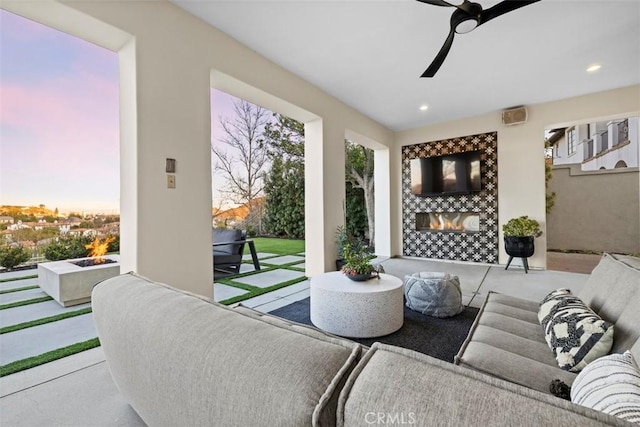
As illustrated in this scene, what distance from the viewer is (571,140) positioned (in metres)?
11.7

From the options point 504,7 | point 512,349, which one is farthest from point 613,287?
point 504,7

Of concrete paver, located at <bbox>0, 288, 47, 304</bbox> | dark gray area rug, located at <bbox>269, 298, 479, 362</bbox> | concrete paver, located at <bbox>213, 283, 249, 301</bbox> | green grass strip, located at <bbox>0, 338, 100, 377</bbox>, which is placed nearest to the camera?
green grass strip, located at <bbox>0, 338, 100, 377</bbox>

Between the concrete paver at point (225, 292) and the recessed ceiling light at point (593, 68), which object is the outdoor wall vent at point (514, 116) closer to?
the recessed ceiling light at point (593, 68)

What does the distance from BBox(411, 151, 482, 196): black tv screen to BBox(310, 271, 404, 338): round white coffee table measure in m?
4.03

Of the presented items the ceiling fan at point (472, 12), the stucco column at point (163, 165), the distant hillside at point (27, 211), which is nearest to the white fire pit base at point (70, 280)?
the stucco column at point (163, 165)

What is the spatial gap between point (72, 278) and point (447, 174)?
6.35m

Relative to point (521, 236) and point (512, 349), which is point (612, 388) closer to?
point (512, 349)

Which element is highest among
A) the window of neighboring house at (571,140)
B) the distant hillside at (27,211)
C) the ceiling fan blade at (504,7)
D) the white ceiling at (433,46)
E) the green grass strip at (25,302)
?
the window of neighboring house at (571,140)

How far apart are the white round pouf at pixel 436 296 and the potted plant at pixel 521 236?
8.78 feet

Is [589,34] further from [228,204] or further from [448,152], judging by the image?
[228,204]

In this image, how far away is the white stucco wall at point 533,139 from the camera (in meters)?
4.60

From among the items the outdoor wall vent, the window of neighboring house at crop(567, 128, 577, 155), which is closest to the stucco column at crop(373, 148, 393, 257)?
the outdoor wall vent

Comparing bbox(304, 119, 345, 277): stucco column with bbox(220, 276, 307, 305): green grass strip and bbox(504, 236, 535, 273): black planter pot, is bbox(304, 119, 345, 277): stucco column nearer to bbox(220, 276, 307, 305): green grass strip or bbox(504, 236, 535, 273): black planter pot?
bbox(220, 276, 307, 305): green grass strip

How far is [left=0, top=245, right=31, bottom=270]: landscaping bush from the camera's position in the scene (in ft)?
14.2
